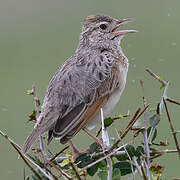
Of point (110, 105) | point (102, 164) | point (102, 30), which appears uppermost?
point (102, 30)

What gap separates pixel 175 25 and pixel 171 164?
4846 millimetres

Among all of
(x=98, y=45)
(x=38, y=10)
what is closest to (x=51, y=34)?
(x=38, y=10)

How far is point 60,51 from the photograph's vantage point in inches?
505

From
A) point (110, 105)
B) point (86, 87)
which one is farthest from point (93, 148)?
point (110, 105)

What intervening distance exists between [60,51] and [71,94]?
7002 mm

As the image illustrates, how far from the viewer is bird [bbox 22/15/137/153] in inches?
223

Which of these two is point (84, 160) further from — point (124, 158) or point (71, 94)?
point (71, 94)

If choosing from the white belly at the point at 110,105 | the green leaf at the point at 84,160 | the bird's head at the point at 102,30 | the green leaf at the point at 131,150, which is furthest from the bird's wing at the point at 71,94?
the green leaf at the point at 131,150

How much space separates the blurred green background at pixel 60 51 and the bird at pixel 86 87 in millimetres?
2664

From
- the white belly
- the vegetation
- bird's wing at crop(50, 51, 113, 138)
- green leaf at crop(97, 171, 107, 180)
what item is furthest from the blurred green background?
green leaf at crop(97, 171, 107, 180)

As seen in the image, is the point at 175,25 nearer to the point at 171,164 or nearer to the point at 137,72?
the point at 137,72

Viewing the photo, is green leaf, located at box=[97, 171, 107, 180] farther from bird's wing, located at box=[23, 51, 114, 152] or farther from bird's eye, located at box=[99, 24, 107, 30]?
bird's eye, located at box=[99, 24, 107, 30]

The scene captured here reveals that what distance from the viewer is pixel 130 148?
393 cm

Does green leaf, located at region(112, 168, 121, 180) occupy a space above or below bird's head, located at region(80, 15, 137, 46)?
below
